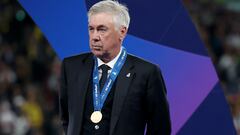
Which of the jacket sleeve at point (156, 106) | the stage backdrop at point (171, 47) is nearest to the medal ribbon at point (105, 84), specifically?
the jacket sleeve at point (156, 106)

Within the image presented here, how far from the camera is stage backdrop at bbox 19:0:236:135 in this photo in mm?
5727

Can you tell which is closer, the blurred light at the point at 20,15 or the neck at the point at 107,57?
the neck at the point at 107,57

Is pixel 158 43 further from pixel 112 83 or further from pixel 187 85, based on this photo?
pixel 112 83

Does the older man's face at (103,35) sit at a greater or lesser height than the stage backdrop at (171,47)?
lesser

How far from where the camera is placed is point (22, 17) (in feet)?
41.5

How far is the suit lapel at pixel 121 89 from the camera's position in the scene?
435 centimetres

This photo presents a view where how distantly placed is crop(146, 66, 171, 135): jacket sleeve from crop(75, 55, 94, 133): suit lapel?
0.37 m

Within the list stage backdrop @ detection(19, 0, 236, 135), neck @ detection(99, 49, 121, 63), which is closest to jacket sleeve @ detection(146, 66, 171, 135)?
neck @ detection(99, 49, 121, 63)

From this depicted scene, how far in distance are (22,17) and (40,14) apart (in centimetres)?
698

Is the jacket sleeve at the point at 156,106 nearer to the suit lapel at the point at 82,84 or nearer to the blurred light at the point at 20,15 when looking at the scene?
the suit lapel at the point at 82,84

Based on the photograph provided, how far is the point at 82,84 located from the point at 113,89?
201 mm

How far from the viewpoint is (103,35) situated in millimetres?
4332

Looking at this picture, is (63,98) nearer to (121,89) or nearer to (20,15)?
(121,89)

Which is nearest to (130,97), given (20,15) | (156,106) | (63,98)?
(156,106)
